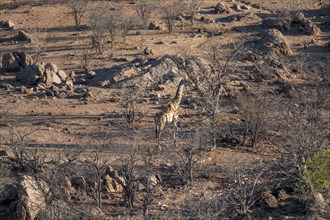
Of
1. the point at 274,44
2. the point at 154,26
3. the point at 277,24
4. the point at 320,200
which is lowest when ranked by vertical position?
the point at 320,200

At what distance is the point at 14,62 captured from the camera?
20.8 meters

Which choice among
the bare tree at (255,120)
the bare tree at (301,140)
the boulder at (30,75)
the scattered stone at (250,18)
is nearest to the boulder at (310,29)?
the scattered stone at (250,18)

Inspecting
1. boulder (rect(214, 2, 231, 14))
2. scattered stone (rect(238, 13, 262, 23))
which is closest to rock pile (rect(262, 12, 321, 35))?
scattered stone (rect(238, 13, 262, 23))

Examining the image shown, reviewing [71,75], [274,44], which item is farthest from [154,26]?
[71,75]

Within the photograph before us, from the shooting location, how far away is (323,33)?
25766 mm

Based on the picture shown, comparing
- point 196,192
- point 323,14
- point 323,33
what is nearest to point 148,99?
point 196,192

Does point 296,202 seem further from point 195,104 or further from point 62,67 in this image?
point 62,67

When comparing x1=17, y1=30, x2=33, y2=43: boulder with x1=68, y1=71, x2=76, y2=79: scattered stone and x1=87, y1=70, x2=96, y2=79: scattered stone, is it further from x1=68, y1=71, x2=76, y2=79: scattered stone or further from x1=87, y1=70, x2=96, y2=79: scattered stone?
x1=87, y1=70, x2=96, y2=79: scattered stone

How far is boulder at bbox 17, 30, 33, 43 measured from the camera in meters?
24.3

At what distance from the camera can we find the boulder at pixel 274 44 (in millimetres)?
21875

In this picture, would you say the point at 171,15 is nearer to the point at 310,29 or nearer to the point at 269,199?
the point at 310,29

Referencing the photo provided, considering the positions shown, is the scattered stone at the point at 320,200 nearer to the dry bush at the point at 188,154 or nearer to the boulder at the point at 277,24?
the dry bush at the point at 188,154

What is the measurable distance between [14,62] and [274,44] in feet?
31.6

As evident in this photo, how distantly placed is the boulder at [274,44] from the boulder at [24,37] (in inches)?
373
